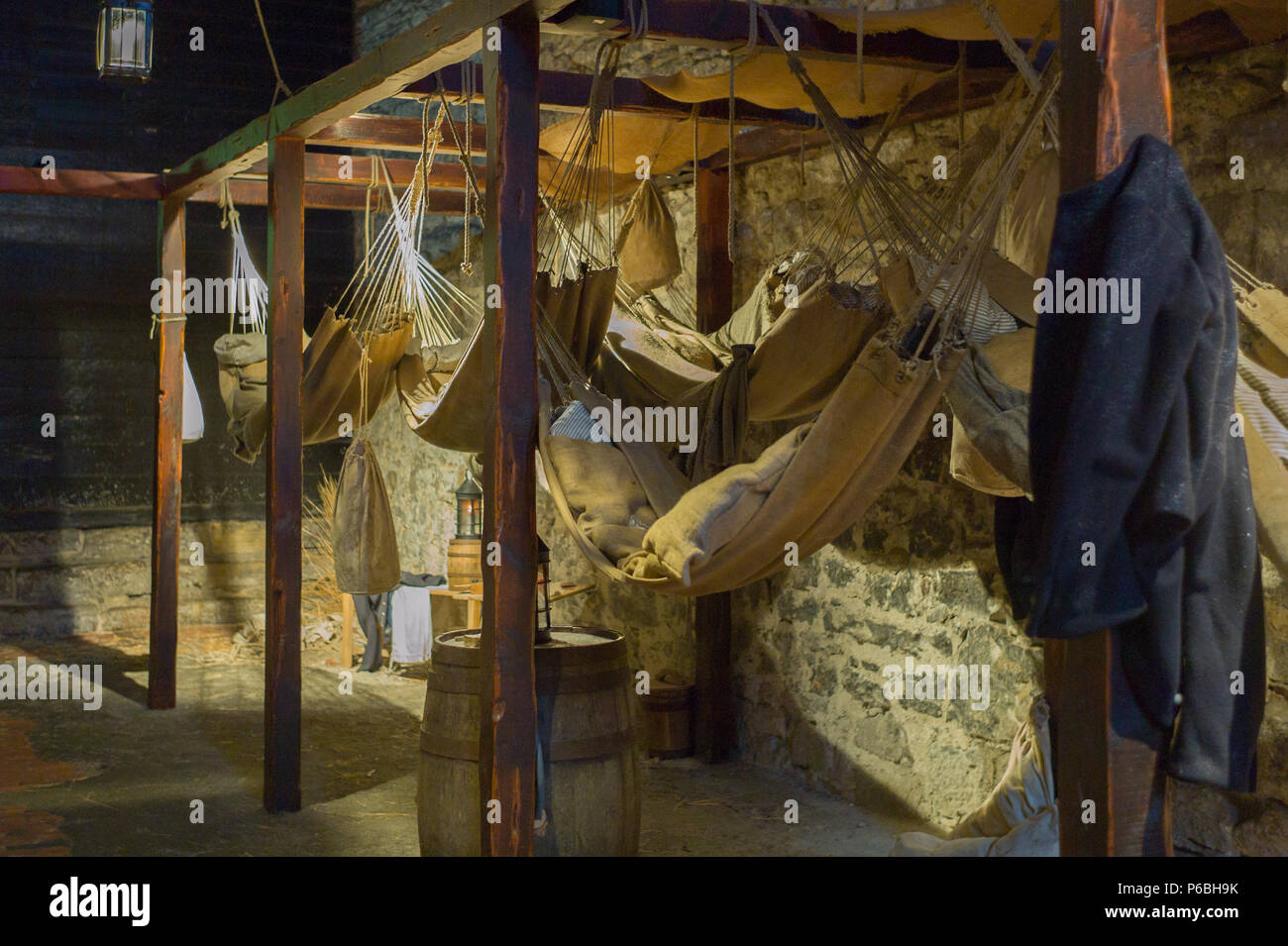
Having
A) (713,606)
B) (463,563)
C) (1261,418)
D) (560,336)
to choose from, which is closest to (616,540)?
(560,336)

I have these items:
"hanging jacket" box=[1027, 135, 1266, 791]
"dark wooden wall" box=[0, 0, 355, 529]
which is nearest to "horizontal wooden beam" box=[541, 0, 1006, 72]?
"hanging jacket" box=[1027, 135, 1266, 791]

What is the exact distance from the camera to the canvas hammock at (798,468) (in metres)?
2.41

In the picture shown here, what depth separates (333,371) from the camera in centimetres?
432

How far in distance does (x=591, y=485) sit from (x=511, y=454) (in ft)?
0.95

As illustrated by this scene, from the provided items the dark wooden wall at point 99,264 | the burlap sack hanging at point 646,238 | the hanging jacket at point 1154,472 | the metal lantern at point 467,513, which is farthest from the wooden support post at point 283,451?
the dark wooden wall at point 99,264

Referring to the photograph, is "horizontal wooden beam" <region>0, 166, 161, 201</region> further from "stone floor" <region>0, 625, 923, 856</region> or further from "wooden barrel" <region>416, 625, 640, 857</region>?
"wooden barrel" <region>416, 625, 640, 857</region>

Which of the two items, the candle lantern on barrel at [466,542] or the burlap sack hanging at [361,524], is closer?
the burlap sack hanging at [361,524]

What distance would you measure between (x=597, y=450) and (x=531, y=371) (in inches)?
13.2

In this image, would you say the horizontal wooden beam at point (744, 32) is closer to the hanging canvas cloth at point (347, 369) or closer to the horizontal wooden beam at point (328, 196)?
the hanging canvas cloth at point (347, 369)

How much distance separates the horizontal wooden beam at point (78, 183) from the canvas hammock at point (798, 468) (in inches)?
121

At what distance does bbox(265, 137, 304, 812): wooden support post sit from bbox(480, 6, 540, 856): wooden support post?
141cm

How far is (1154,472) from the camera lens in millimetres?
1594

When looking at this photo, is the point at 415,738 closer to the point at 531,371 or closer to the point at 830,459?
the point at 531,371

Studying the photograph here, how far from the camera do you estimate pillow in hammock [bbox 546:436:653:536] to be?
2971mm
